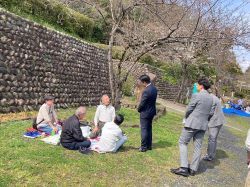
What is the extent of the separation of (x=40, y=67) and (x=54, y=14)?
22.8 feet

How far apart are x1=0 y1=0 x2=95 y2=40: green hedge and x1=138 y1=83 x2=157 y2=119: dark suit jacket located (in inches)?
323

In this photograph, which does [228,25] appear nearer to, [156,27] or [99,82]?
[156,27]

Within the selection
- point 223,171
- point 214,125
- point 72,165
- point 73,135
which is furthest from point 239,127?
point 72,165

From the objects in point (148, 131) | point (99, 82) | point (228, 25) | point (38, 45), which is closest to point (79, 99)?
point (99, 82)

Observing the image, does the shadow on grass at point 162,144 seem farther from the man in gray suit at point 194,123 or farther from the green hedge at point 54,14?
the green hedge at point 54,14

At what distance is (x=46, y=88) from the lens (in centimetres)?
1356

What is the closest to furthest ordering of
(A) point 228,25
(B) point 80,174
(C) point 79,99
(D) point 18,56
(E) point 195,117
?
(B) point 80,174 < (E) point 195,117 < (D) point 18,56 < (A) point 228,25 < (C) point 79,99

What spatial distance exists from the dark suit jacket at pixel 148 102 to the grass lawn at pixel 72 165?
0.90 metres

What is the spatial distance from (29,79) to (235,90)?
4271 cm

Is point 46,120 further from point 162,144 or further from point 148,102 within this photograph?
point 162,144

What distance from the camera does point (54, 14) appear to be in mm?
19344

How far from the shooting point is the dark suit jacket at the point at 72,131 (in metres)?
7.68

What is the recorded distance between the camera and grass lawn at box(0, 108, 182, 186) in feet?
19.4

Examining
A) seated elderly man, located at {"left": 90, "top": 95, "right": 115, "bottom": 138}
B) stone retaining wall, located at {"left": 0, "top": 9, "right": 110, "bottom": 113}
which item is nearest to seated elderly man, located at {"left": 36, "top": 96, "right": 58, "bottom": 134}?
seated elderly man, located at {"left": 90, "top": 95, "right": 115, "bottom": 138}
